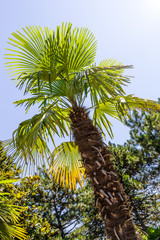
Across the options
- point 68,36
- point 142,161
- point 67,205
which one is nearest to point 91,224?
point 67,205

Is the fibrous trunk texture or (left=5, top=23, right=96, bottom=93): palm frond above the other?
(left=5, top=23, right=96, bottom=93): palm frond

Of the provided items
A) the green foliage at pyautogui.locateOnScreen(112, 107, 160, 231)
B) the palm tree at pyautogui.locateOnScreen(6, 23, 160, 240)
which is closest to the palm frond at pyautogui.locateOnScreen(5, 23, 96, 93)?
the palm tree at pyautogui.locateOnScreen(6, 23, 160, 240)

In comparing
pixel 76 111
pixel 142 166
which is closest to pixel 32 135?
pixel 76 111

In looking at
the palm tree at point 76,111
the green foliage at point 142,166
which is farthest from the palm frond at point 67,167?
the green foliage at point 142,166

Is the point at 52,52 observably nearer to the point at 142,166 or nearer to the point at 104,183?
the point at 104,183

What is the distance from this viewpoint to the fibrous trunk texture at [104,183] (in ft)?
9.82

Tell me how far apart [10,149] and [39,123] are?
2.90 ft

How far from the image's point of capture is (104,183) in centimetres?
324

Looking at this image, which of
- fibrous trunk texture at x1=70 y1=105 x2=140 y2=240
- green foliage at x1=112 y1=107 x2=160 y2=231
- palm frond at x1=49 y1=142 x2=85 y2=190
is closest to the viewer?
fibrous trunk texture at x1=70 y1=105 x2=140 y2=240

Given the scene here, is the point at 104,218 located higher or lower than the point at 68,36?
lower

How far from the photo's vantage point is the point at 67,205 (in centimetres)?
1841

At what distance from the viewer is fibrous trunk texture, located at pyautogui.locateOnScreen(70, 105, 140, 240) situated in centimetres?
299

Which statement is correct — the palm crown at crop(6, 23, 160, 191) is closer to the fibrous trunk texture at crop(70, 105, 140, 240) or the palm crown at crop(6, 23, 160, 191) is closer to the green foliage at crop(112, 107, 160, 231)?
the fibrous trunk texture at crop(70, 105, 140, 240)

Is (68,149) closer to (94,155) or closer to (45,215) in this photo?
(94,155)
